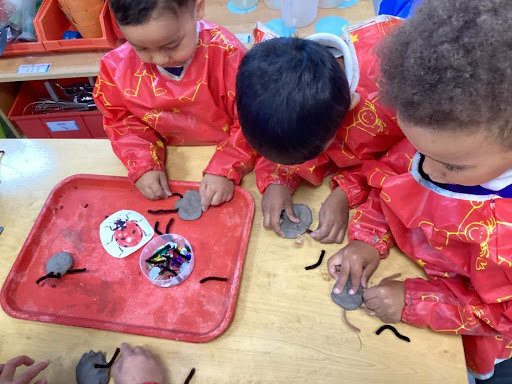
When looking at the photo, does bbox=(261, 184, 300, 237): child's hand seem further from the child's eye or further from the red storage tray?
the red storage tray

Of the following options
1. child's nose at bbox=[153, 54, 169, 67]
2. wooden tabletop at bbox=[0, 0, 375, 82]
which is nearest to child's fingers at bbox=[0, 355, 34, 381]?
child's nose at bbox=[153, 54, 169, 67]

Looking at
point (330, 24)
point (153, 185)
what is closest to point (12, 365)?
point (153, 185)

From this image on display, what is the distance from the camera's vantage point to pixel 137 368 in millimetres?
690

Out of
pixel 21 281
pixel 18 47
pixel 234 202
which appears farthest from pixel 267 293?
pixel 18 47

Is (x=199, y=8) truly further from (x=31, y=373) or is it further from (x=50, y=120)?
(x=50, y=120)

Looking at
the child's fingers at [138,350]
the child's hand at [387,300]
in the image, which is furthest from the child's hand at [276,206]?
the child's fingers at [138,350]

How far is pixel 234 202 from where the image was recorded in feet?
3.06

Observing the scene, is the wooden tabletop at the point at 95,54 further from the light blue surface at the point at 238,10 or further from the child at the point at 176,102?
the child at the point at 176,102

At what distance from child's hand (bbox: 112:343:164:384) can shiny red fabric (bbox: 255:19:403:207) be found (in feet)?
1.40

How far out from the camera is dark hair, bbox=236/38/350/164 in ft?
2.12

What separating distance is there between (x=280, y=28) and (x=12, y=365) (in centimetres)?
127

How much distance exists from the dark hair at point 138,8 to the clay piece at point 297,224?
47cm

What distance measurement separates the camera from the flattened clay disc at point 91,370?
0.71 m

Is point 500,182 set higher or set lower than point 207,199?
higher
